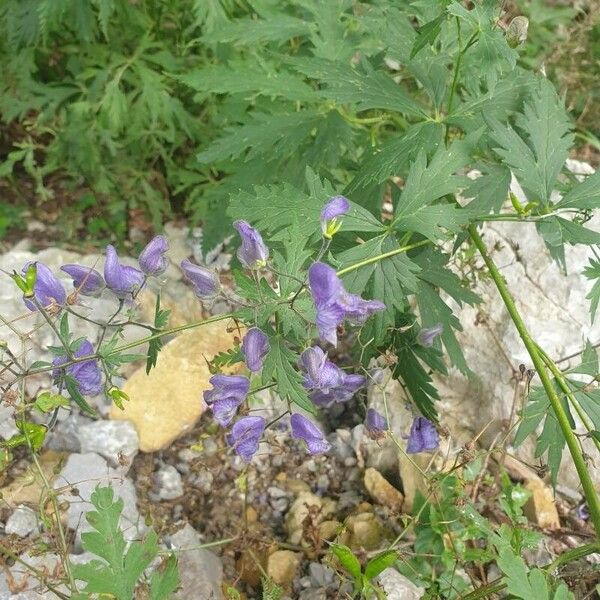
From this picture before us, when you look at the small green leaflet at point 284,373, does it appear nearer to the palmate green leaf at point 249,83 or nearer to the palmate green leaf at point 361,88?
the palmate green leaf at point 361,88

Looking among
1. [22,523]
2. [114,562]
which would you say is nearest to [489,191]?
[114,562]

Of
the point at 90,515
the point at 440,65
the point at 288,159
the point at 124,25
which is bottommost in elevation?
the point at 90,515

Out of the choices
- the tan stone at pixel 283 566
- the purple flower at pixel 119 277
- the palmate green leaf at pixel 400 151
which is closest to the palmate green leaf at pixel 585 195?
the palmate green leaf at pixel 400 151

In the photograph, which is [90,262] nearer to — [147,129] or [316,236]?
[147,129]

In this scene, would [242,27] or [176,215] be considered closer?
[242,27]

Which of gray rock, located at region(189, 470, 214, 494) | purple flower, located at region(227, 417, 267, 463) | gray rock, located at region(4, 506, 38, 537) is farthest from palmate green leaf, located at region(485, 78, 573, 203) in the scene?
gray rock, located at region(4, 506, 38, 537)

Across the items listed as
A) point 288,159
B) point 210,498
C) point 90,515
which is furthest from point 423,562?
point 288,159
